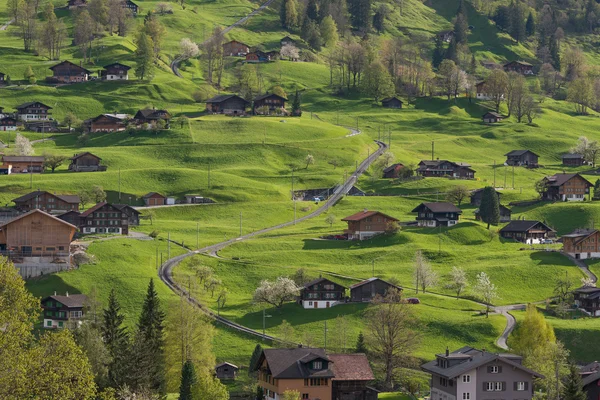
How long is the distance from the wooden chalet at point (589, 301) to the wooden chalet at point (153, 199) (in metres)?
77.0

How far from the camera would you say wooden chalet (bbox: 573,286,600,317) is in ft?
467

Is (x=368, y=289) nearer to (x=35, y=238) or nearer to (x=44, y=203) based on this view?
(x=35, y=238)

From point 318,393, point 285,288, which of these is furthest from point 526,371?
point 285,288

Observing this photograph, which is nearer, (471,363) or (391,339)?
(471,363)

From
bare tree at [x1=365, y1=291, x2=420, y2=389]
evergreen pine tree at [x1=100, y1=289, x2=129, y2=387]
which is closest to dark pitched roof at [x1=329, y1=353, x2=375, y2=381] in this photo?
bare tree at [x1=365, y1=291, x2=420, y2=389]

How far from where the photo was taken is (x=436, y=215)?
180 metres

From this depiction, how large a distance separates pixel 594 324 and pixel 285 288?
3714 cm

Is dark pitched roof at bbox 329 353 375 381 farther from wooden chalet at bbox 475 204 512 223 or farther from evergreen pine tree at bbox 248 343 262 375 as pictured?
wooden chalet at bbox 475 204 512 223

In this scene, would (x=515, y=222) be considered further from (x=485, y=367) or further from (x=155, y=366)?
(x=155, y=366)

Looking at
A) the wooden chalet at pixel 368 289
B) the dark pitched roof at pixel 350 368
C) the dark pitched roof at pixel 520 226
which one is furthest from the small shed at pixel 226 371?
the dark pitched roof at pixel 520 226

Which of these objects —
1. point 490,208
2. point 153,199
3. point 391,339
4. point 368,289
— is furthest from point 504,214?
point 391,339

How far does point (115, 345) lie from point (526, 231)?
9220cm

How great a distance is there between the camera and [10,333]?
51.0 meters

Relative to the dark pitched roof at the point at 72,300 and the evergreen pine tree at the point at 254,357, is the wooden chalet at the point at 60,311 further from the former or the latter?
the evergreen pine tree at the point at 254,357
